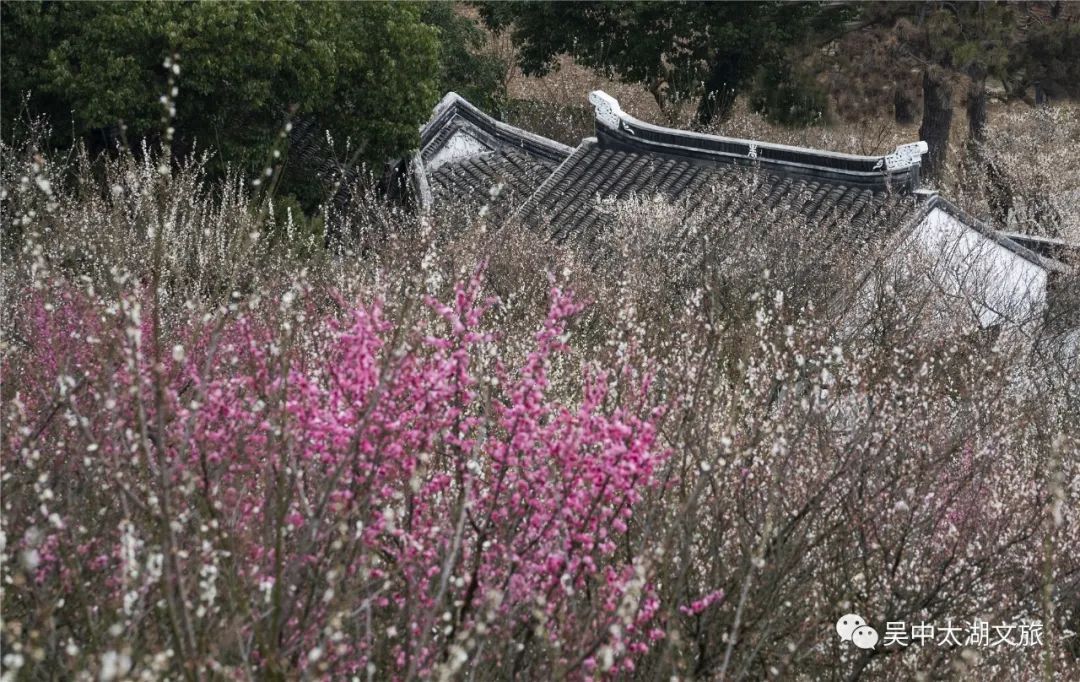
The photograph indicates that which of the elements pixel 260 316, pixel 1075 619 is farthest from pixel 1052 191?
pixel 260 316

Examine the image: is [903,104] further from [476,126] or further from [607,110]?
[476,126]

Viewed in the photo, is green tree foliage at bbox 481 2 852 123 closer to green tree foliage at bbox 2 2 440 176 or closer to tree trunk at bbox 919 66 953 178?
tree trunk at bbox 919 66 953 178

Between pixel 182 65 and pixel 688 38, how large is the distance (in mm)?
15935

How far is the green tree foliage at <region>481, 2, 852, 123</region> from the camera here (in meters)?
32.4

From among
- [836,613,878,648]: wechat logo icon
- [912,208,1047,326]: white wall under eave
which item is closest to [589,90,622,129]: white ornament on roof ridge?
[912,208,1047,326]: white wall under eave

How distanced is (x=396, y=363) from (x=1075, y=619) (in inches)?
305

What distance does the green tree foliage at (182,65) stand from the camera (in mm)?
22547

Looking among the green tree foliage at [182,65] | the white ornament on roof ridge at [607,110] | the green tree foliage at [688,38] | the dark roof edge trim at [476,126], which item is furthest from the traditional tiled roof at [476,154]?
the green tree foliage at [688,38]

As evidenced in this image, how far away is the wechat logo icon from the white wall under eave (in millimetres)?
10766

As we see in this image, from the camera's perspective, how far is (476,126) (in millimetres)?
28141

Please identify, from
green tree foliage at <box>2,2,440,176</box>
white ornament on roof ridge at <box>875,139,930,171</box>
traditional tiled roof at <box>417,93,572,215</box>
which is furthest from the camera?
traditional tiled roof at <box>417,93,572,215</box>

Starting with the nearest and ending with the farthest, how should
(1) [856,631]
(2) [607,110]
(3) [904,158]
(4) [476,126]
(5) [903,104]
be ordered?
(1) [856,631] < (3) [904,158] < (2) [607,110] < (4) [476,126] < (5) [903,104]

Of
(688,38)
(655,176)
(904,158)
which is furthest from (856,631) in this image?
(688,38)

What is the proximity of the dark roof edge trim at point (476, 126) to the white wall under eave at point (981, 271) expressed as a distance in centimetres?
847
